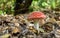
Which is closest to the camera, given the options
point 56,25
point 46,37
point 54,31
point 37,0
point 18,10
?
point 46,37

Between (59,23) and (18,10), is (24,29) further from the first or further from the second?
(18,10)

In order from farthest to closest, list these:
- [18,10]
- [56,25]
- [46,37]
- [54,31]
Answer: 1. [18,10]
2. [56,25]
3. [54,31]
4. [46,37]

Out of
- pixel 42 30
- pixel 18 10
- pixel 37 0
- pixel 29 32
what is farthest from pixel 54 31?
pixel 37 0

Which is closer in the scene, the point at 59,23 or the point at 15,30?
the point at 15,30

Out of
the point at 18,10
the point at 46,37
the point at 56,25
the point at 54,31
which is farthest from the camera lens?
the point at 18,10

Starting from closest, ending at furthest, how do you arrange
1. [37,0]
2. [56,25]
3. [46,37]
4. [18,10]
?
[46,37], [56,25], [18,10], [37,0]

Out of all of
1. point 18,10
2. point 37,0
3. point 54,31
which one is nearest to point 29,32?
point 54,31

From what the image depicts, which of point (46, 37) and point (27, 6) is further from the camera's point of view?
point (27, 6)

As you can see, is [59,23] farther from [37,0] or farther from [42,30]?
[37,0]
